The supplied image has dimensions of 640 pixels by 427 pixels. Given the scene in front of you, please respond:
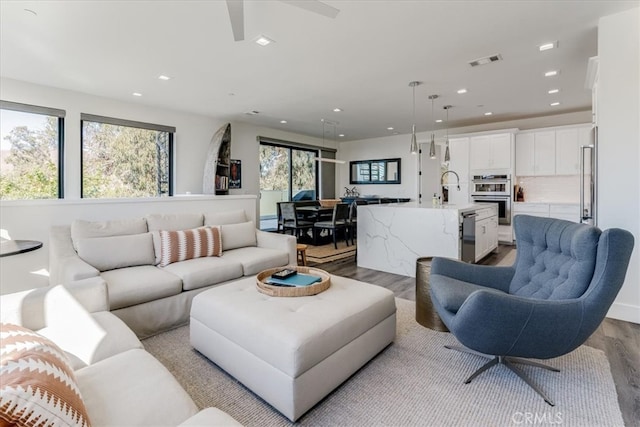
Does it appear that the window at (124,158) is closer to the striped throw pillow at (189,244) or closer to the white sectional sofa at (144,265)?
the white sectional sofa at (144,265)

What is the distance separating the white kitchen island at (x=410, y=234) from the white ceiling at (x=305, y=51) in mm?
1791

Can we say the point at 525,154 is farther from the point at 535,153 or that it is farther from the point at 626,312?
the point at 626,312

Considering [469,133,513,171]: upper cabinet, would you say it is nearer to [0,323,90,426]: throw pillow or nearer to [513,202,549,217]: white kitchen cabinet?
[513,202,549,217]: white kitchen cabinet

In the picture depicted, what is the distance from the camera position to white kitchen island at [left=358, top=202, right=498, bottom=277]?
4.07 meters

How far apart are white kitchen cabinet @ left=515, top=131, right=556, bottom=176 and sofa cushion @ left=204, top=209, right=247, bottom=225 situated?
5.83 meters

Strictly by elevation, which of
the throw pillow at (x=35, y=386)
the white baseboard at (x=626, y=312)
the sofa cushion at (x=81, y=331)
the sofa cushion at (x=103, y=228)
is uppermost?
the sofa cushion at (x=103, y=228)

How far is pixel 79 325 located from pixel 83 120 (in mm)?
4447

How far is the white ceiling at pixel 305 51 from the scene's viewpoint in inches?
104

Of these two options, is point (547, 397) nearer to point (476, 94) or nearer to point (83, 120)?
point (476, 94)

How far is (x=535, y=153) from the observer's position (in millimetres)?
6512

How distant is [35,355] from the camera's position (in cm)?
99

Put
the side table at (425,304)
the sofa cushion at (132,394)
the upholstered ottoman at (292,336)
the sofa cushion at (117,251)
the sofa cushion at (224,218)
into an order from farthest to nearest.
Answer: the sofa cushion at (224,218) < the sofa cushion at (117,251) < the side table at (425,304) < the upholstered ottoman at (292,336) < the sofa cushion at (132,394)

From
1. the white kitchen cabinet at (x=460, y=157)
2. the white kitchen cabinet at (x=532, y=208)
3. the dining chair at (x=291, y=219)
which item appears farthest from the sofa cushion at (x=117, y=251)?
the white kitchen cabinet at (x=532, y=208)

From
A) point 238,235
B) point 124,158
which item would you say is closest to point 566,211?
point 238,235
